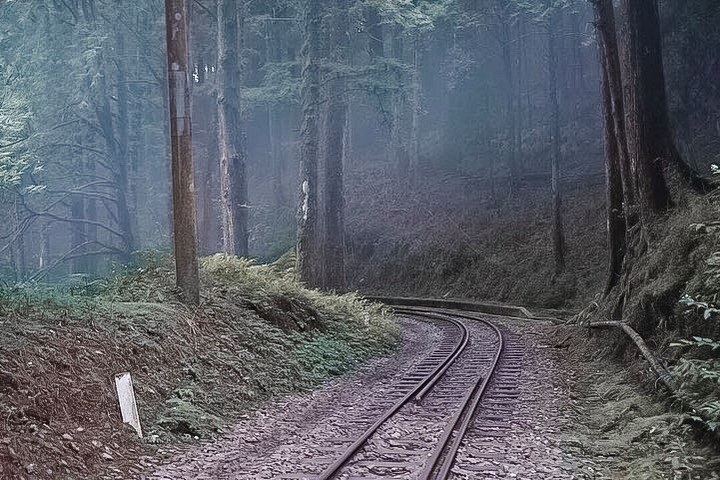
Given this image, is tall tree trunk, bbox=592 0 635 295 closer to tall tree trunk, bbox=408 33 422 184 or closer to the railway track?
the railway track

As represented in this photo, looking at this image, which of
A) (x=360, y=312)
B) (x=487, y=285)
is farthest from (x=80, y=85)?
(x=487, y=285)

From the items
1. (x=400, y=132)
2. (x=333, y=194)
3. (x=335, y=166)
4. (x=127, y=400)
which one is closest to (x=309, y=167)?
(x=335, y=166)

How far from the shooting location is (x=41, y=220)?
44.4 m

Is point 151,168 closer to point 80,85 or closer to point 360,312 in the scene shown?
point 80,85

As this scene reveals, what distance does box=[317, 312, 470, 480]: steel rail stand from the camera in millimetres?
7010

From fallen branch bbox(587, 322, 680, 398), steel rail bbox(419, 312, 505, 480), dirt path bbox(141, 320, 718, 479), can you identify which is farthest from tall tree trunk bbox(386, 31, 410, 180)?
dirt path bbox(141, 320, 718, 479)

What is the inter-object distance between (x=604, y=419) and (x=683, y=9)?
1735cm

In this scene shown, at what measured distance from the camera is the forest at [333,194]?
30.6 ft

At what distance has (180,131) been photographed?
1120cm

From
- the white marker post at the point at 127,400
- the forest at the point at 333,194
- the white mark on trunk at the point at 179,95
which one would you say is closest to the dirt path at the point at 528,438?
the forest at the point at 333,194

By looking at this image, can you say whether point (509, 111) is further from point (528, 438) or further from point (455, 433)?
point (455, 433)

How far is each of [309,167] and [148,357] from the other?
1189cm

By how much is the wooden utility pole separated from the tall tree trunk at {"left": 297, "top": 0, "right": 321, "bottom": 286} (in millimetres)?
9181

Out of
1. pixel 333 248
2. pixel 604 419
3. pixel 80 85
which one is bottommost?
pixel 604 419
